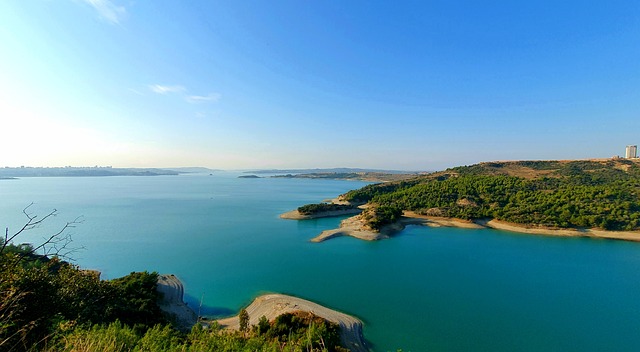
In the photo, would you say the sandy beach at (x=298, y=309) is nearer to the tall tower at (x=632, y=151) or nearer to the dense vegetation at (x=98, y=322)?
the dense vegetation at (x=98, y=322)

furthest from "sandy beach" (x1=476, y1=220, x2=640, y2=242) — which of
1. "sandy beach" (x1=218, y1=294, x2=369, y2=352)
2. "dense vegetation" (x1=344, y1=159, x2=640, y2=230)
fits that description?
"sandy beach" (x1=218, y1=294, x2=369, y2=352)

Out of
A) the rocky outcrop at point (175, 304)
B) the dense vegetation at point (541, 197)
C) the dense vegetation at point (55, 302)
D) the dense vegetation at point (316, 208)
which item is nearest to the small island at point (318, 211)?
the dense vegetation at point (316, 208)

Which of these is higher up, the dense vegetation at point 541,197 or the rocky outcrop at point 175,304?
the dense vegetation at point 541,197

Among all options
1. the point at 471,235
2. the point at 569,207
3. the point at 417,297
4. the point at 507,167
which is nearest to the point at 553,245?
the point at 471,235

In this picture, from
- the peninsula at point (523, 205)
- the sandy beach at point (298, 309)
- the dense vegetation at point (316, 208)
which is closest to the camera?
the sandy beach at point (298, 309)

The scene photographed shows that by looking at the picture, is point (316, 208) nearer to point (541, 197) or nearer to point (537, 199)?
point (537, 199)

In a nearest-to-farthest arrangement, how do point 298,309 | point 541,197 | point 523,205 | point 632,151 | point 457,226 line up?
point 298,309 < point 457,226 < point 523,205 < point 541,197 < point 632,151

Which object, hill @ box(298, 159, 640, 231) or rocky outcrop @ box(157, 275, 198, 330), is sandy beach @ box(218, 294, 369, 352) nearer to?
rocky outcrop @ box(157, 275, 198, 330)

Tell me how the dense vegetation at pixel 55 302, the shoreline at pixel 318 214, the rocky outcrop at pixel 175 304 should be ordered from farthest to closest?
the shoreline at pixel 318 214 < the rocky outcrop at pixel 175 304 < the dense vegetation at pixel 55 302

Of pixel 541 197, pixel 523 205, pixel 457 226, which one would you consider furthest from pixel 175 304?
pixel 541 197
